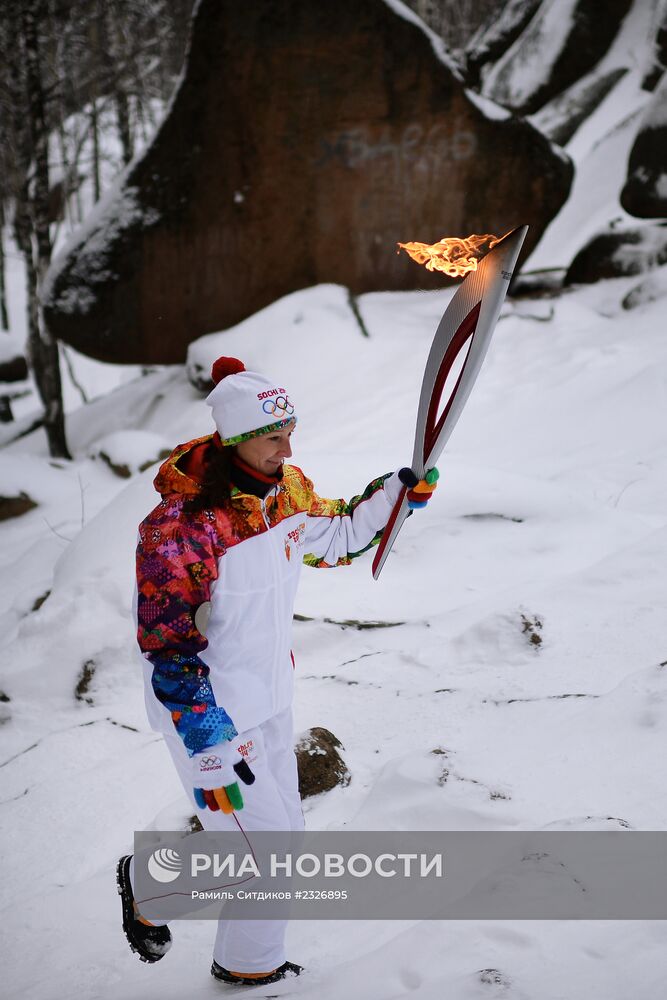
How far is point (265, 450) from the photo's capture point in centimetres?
210

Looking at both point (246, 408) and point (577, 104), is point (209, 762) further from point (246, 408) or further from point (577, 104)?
point (577, 104)

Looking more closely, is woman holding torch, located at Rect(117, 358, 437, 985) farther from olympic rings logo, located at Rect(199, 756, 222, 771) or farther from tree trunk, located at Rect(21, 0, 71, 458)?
tree trunk, located at Rect(21, 0, 71, 458)

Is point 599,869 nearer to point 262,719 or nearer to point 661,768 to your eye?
point 661,768

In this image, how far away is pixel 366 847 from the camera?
2543 millimetres

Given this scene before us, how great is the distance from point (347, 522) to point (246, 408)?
541 mm

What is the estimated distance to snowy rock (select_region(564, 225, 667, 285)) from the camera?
8.17m

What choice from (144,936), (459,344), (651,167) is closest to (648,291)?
(651,167)

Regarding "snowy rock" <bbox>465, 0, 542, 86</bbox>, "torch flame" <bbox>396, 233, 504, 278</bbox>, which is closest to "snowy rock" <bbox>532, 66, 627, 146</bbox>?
"snowy rock" <bbox>465, 0, 542, 86</bbox>

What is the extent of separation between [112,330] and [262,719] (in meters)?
7.40

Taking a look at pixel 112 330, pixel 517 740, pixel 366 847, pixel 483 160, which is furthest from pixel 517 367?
pixel 366 847

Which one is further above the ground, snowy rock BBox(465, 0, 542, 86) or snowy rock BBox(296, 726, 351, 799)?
snowy rock BBox(465, 0, 542, 86)

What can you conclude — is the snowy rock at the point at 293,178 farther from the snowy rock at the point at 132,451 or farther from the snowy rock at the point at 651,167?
the snowy rock at the point at 132,451

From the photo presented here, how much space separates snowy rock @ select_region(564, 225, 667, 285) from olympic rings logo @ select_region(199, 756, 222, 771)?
25.2 ft

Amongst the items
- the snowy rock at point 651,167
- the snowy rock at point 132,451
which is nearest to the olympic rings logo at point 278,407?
the snowy rock at point 132,451
